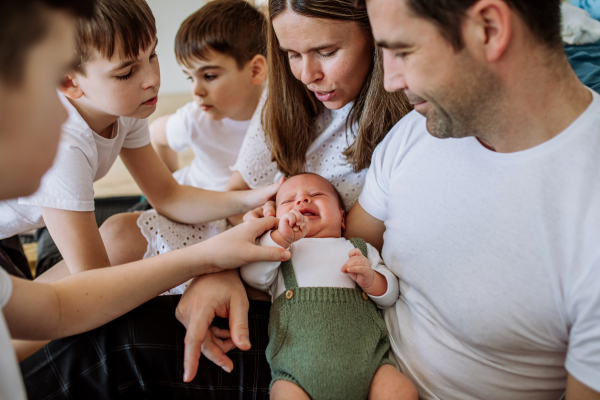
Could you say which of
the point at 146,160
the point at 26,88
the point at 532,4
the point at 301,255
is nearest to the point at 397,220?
the point at 301,255

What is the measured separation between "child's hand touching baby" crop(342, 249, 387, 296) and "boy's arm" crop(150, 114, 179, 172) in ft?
5.42

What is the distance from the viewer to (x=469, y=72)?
2.67 ft

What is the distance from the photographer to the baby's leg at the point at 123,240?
150 cm

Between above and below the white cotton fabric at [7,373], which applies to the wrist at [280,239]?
below

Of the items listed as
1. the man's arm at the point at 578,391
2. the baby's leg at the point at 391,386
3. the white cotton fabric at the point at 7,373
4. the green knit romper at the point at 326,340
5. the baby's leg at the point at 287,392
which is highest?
the white cotton fabric at the point at 7,373

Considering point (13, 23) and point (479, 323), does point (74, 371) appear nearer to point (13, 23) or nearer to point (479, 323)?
point (13, 23)

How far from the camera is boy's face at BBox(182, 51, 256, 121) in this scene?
1996mm

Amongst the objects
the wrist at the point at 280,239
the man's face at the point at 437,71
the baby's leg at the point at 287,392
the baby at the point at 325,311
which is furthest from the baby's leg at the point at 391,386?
the man's face at the point at 437,71

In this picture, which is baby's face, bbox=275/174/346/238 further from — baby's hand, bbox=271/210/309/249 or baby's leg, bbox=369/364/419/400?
baby's leg, bbox=369/364/419/400

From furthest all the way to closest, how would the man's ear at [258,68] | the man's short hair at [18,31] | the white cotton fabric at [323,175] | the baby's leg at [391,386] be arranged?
the man's ear at [258,68] < the white cotton fabric at [323,175] < the baby's leg at [391,386] < the man's short hair at [18,31]

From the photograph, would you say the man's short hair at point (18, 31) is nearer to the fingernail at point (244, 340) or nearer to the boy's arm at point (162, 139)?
the fingernail at point (244, 340)

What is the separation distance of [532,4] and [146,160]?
1.28m

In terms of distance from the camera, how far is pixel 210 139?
2.26 m

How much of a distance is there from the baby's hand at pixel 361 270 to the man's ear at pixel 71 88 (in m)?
0.91
